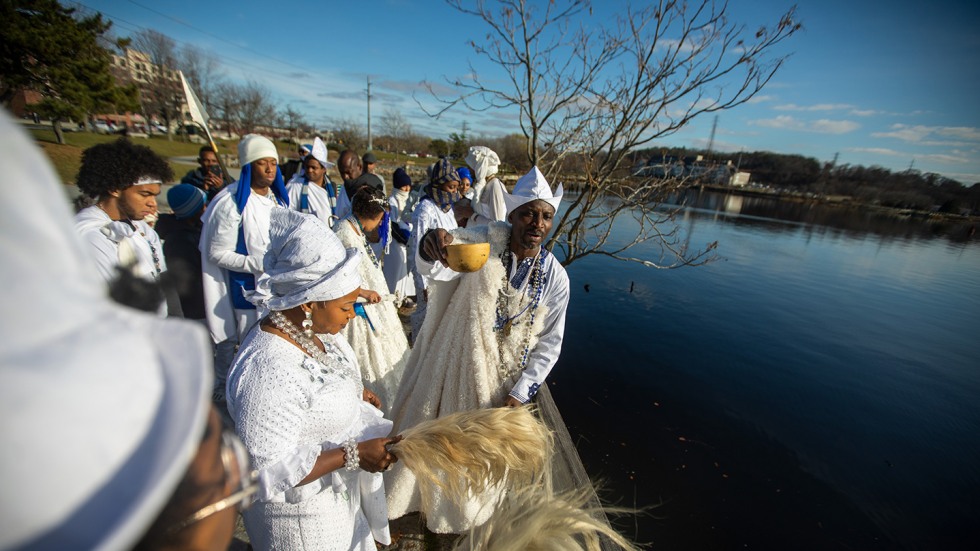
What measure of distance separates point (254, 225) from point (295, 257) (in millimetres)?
2272

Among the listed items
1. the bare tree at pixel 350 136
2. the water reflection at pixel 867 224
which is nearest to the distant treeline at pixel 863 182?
the water reflection at pixel 867 224

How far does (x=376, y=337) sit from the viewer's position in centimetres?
370

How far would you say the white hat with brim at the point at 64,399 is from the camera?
0.37 metres

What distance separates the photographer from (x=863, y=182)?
2844 inches

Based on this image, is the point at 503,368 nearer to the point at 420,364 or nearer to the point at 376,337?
the point at 420,364

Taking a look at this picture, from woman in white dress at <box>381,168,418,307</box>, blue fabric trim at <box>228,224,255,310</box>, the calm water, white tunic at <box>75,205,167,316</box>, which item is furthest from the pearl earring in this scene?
the calm water

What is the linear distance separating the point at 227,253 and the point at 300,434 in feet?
7.69

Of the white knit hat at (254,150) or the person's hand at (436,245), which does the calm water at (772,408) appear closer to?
the person's hand at (436,245)

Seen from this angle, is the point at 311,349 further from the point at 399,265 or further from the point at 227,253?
the point at 399,265

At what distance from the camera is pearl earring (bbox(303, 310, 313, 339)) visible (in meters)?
1.72

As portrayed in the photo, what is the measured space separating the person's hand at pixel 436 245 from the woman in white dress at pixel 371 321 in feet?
4.32

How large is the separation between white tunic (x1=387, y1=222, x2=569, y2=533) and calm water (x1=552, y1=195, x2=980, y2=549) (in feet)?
7.01

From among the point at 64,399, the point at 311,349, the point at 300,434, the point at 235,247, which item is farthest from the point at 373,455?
the point at 235,247

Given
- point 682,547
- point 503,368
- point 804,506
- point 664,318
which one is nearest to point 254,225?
point 503,368
